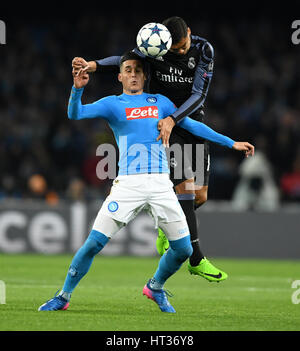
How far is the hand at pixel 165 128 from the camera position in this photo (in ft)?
23.5

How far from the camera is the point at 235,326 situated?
6.65 m

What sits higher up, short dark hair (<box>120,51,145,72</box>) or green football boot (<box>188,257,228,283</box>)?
short dark hair (<box>120,51,145,72</box>)

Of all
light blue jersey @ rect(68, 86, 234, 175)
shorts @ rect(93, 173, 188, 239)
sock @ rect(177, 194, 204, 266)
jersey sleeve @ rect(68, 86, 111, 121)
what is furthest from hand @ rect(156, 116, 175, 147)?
sock @ rect(177, 194, 204, 266)

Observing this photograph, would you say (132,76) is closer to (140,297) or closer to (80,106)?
(80,106)

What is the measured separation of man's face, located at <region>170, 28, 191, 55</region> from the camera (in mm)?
7941

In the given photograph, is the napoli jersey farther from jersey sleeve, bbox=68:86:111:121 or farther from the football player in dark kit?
the football player in dark kit

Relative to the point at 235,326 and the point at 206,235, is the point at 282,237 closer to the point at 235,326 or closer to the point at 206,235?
the point at 206,235

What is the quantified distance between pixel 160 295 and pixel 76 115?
1.81 metres

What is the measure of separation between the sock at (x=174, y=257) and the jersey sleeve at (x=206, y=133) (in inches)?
34.1

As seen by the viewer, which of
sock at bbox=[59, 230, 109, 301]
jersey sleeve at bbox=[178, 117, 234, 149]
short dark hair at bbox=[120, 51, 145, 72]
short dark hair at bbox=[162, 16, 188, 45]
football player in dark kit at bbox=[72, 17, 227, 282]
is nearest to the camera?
sock at bbox=[59, 230, 109, 301]

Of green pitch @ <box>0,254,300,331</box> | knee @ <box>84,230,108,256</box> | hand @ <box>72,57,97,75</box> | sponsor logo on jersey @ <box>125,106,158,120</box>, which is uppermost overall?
hand @ <box>72,57,97,75</box>

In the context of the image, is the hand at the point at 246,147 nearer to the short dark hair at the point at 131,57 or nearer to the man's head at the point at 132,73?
the man's head at the point at 132,73

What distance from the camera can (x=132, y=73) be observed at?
23.6ft

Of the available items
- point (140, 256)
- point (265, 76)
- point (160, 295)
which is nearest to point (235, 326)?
point (160, 295)
